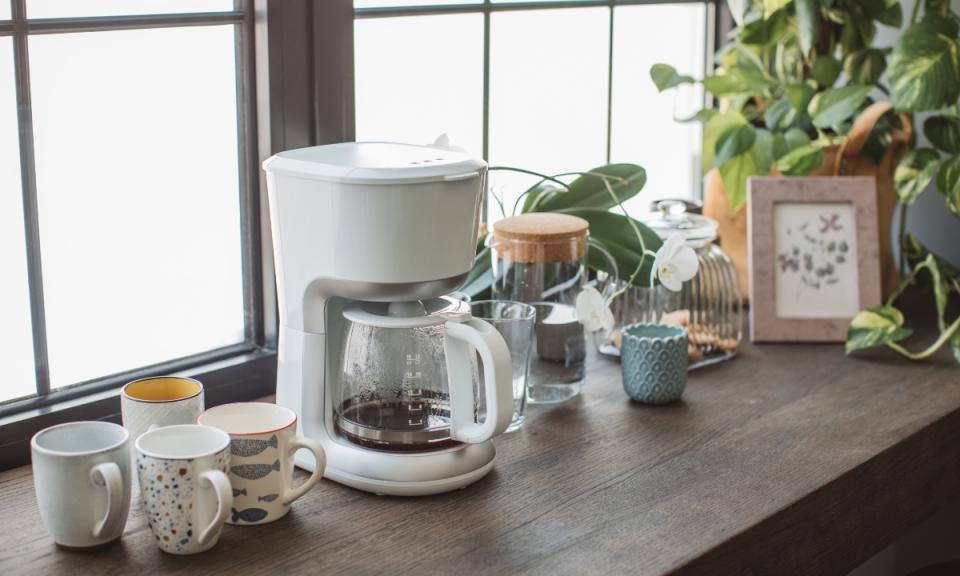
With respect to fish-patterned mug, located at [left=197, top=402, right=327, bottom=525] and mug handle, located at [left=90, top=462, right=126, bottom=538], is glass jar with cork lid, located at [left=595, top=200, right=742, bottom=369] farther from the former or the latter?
mug handle, located at [left=90, top=462, right=126, bottom=538]

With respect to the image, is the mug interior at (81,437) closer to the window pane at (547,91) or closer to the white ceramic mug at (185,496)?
the white ceramic mug at (185,496)

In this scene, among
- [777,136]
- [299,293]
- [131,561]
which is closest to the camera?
[131,561]

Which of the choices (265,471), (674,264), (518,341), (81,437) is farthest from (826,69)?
(81,437)

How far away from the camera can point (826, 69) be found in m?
1.73

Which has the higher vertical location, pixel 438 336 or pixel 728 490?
pixel 438 336

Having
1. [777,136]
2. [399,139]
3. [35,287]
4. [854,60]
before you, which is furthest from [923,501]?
[35,287]

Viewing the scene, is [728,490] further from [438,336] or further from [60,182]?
[60,182]

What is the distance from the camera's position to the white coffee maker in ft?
3.47

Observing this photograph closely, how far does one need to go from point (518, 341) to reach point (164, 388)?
41 cm

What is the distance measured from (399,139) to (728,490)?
69 centimetres

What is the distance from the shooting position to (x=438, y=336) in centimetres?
118

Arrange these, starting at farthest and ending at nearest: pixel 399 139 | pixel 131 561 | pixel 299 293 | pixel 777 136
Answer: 1. pixel 777 136
2. pixel 399 139
3. pixel 299 293
4. pixel 131 561

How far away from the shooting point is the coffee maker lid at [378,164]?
1042mm

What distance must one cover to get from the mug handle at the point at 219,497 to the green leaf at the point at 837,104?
1.07 metres
